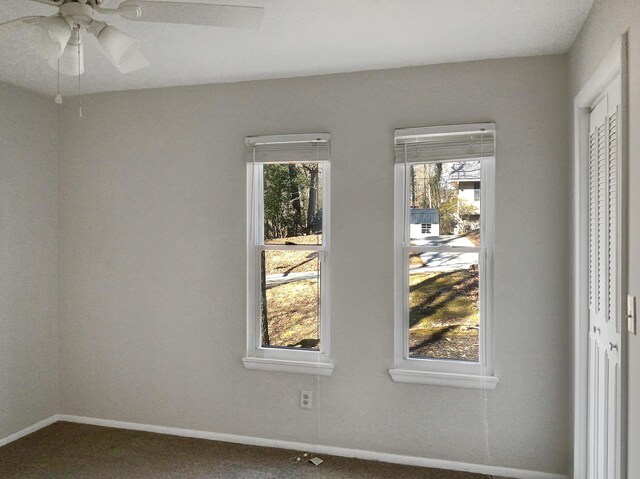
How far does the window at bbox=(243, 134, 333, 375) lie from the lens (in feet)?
10.2

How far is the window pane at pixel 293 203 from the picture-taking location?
3.14m

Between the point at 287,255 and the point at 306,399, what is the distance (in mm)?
979

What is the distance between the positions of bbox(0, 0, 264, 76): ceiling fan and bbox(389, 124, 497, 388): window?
1.54m

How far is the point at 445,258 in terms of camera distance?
9.63 feet

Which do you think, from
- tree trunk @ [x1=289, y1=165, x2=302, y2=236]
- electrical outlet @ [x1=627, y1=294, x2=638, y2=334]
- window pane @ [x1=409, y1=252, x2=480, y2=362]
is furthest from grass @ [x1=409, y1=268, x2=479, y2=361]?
electrical outlet @ [x1=627, y1=294, x2=638, y2=334]

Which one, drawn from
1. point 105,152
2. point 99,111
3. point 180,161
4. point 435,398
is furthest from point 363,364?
point 99,111

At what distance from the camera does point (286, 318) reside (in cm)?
323

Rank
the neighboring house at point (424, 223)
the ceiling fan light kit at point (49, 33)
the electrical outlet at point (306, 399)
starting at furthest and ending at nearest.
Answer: the electrical outlet at point (306, 399) < the neighboring house at point (424, 223) < the ceiling fan light kit at point (49, 33)

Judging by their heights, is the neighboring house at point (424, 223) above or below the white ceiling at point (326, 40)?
below

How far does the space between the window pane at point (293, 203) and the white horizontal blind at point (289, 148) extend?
10 centimetres

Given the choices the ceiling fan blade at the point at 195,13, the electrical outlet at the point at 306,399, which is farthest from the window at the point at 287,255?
the ceiling fan blade at the point at 195,13

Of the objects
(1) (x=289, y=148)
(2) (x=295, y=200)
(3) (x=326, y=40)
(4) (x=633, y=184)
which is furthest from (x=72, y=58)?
(4) (x=633, y=184)

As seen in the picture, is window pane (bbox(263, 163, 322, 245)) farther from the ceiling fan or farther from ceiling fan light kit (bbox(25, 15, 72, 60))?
ceiling fan light kit (bbox(25, 15, 72, 60))

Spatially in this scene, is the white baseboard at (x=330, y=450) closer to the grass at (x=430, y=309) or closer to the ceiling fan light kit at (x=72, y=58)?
the grass at (x=430, y=309)
